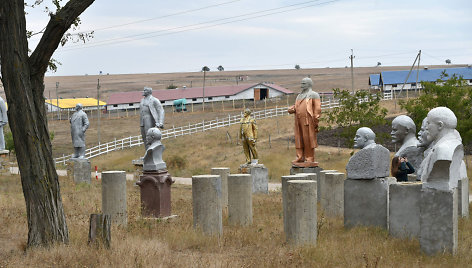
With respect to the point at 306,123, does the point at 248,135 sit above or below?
below

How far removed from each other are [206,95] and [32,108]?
65296mm

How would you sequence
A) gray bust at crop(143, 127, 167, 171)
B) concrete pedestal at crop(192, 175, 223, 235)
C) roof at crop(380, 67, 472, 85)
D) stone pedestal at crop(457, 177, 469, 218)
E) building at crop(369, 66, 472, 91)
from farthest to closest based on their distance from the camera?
building at crop(369, 66, 472, 91) < roof at crop(380, 67, 472, 85) < gray bust at crop(143, 127, 167, 171) < stone pedestal at crop(457, 177, 469, 218) < concrete pedestal at crop(192, 175, 223, 235)

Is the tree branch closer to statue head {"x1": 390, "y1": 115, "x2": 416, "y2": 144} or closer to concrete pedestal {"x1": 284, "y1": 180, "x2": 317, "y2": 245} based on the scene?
concrete pedestal {"x1": 284, "y1": 180, "x2": 317, "y2": 245}

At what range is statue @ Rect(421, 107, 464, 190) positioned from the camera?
7.61 m

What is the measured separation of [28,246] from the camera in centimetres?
821

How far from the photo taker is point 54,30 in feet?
26.3

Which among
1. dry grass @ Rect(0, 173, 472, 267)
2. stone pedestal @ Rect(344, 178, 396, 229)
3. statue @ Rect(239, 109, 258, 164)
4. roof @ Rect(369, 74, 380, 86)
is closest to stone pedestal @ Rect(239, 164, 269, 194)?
statue @ Rect(239, 109, 258, 164)

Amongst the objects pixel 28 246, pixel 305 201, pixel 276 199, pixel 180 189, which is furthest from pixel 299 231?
pixel 180 189

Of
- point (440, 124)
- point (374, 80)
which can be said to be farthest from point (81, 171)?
A: point (374, 80)

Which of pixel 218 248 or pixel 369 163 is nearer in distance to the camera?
pixel 218 248

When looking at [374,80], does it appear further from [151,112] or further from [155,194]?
[155,194]

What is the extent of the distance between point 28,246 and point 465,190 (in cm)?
782

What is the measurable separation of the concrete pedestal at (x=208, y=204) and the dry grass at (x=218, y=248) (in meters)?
0.20

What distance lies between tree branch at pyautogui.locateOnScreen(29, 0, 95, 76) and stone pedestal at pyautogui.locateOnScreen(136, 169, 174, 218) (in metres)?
3.85
